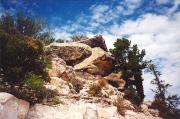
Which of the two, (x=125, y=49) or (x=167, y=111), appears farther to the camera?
(x=125, y=49)

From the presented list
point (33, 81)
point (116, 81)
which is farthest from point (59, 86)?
point (116, 81)

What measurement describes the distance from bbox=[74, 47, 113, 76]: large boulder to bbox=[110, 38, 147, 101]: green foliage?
974 millimetres

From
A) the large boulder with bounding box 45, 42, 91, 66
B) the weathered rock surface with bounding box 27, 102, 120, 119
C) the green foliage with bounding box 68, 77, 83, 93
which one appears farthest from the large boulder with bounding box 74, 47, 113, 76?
the weathered rock surface with bounding box 27, 102, 120, 119

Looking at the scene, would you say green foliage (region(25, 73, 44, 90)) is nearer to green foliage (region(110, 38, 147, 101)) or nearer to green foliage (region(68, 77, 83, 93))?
green foliage (region(68, 77, 83, 93))

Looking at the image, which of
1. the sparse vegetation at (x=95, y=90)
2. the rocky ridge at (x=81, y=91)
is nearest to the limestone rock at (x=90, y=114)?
the rocky ridge at (x=81, y=91)

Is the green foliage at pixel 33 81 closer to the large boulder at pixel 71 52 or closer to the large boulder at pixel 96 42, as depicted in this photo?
the large boulder at pixel 71 52

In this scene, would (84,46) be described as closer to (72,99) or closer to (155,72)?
(155,72)

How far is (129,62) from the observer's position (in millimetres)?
32156

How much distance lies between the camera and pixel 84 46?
34.0 metres

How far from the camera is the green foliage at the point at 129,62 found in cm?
3186

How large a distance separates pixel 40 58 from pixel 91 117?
558 cm

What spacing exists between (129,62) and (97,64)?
348cm

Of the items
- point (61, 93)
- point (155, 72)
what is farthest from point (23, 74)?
point (155, 72)

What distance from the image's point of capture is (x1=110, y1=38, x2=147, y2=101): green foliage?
31859mm
